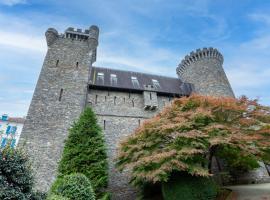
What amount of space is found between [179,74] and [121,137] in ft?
39.6

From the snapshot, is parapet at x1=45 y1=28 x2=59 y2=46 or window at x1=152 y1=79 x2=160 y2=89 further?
window at x1=152 y1=79 x2=160 y2=89

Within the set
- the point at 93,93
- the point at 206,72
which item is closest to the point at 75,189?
the point at 93,93

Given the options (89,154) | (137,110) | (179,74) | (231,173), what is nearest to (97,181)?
(89,154)

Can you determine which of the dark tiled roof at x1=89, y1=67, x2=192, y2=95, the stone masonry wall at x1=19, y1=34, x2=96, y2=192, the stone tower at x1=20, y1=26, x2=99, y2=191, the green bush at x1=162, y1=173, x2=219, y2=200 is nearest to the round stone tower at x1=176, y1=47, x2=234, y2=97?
the dark tiled roof at x1=89, y1=67, x2=192, y2=95

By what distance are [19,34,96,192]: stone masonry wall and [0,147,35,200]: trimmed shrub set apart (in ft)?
14.4

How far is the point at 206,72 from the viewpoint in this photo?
19.4 meters

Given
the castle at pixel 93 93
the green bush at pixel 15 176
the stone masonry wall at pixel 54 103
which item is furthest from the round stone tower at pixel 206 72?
the green bush at pixel 15 176

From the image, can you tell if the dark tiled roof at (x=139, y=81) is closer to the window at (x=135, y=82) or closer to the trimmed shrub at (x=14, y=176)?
the window at (x=135, y=82)

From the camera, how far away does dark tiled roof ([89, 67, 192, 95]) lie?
1741 cm

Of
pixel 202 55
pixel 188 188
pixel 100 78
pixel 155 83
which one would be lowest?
pixel 188 188

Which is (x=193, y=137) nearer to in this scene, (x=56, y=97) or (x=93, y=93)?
(x=93, y=93)

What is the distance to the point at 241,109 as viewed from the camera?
10.0 m

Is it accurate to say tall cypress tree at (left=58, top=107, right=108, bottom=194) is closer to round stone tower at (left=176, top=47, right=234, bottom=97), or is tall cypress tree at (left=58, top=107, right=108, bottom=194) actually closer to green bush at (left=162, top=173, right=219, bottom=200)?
green bush at (left=162, top=173, right=219, bottom=200)

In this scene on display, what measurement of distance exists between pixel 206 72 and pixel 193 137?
12638 mm
